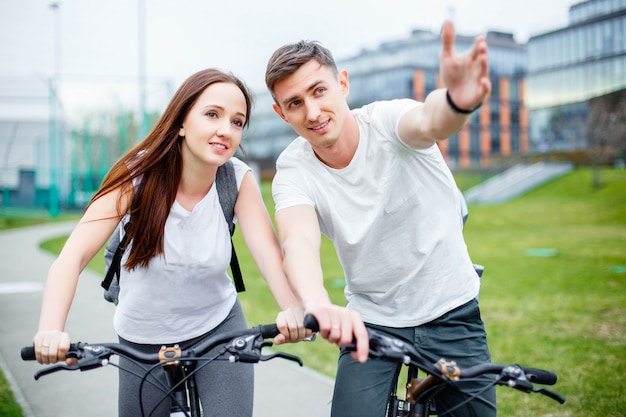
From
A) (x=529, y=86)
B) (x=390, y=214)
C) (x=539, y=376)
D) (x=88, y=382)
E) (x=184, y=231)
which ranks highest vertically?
(x=529, y=86)

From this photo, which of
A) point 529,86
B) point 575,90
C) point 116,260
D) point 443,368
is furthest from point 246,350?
point 529,86

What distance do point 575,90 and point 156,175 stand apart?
1615 inches

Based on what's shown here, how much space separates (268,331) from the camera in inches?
94.5

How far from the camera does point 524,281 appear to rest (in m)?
11.9

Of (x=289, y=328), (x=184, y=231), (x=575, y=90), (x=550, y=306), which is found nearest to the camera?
(x=289, y=328)

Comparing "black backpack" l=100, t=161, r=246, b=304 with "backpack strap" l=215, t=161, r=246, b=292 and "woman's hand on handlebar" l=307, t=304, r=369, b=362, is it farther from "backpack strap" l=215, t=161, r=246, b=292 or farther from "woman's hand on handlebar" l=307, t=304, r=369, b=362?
"woman's hand on handlebar" l=307, t=304, r=369, b=362

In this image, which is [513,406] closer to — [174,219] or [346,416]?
[346,416]

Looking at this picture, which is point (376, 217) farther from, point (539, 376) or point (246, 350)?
point (539, 376)

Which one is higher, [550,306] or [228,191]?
[228,191]

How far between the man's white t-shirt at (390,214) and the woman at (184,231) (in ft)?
1.00

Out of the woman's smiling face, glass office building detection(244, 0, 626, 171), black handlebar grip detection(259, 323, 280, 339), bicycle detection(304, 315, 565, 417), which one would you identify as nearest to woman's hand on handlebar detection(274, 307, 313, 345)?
black handlebar grip detection(259, 323, 280, 339)

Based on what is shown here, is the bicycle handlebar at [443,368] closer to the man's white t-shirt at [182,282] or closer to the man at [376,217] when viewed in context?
the man at [376,217]

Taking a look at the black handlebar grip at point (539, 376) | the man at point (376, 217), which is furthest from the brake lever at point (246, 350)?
the black handlebar grip at point (539, 376)

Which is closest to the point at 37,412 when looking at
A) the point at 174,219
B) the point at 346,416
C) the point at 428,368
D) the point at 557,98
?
the point at 174,219
